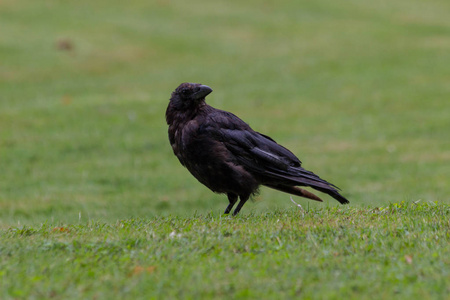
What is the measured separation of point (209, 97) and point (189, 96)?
13563 millimetres

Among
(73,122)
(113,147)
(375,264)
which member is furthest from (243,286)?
(73,122)

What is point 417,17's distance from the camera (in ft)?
103

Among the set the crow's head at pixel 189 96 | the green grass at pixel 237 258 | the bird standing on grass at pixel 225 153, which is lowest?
the green grass at pixel 237 258

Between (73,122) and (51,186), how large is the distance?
5.16m

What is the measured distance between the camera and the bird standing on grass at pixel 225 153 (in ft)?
21.7

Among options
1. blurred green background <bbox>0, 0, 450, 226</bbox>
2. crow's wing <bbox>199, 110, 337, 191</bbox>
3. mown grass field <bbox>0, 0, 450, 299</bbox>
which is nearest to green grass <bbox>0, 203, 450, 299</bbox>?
mown grass field <bbox>0, 0, 450, 299</bbox>

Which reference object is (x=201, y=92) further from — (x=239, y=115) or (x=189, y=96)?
(x=239, y=115)

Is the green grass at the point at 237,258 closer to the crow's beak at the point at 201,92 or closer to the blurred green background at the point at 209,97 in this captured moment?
the crow's beak at the point at 201,92

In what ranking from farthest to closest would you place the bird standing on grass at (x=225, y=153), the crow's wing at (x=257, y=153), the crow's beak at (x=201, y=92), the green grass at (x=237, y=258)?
the crow's beak at (x=201, y=92), the crow's wing at (x=257, y=153), the bird standing on grass at (x=225, y=153), the green grass at (x=237, y=258)

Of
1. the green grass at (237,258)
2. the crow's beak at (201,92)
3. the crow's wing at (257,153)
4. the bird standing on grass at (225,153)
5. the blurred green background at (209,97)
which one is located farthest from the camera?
the blurred green background at (209,97)

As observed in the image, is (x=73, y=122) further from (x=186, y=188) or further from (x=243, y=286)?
(x=243, y=286)

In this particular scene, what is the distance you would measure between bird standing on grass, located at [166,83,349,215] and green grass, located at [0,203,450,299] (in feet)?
2.21

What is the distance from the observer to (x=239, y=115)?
18812 mm

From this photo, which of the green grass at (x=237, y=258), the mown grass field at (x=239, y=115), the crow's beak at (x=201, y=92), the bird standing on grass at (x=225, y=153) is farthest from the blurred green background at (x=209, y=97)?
Answer: the green grass at (x=237, y=258)
